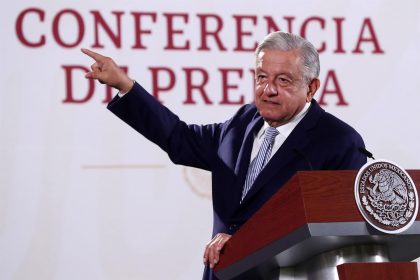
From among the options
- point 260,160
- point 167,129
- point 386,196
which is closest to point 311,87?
point 260,160

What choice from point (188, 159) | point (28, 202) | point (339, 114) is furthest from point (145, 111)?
point (339, 114)

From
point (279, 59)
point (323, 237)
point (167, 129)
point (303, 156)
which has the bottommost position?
point (323, 237)

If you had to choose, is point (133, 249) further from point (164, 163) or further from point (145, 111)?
point (145, 111)

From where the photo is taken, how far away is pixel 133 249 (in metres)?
3.32

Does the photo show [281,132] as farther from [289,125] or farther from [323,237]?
[323,237]

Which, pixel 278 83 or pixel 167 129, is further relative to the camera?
pixel 167 129

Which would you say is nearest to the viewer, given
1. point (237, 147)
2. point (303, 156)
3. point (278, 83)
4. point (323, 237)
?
point (323, 237)

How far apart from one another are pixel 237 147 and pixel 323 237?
0.75m

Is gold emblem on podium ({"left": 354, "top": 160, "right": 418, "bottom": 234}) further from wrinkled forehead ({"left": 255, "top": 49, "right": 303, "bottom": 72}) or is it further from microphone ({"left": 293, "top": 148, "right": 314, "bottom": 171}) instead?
wrinkled forehead ({"left": 255, "top": 49, "right": 303, "bottom": 72})

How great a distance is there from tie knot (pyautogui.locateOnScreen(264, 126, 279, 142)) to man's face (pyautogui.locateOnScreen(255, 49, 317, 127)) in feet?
0.12

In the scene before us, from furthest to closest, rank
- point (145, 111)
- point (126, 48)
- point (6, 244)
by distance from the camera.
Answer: point (126, 48), point (6, 244), point (145, 111)

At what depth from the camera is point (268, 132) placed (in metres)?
2.33

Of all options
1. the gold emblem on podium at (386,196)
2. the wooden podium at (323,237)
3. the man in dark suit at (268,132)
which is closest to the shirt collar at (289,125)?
the man in dark suit at (268,132)

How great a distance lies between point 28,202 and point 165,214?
1.63 ft
